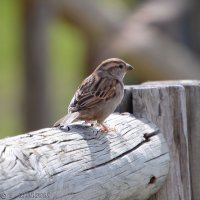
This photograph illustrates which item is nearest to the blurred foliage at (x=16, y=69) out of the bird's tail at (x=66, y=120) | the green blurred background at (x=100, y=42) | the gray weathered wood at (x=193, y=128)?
the green blurred background at (x=100, y=42)

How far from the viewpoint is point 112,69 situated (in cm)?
526

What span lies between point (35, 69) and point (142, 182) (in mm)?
7364

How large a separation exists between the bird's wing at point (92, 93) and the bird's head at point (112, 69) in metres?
0.06

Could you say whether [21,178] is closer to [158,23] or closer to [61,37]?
[158,23]

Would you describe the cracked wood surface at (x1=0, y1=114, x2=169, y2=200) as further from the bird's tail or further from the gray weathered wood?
the gray weathered wood

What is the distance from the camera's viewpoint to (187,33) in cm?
1298

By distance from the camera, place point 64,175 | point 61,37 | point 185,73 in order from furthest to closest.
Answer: point 61,37 → point 185,73 → point 64,175

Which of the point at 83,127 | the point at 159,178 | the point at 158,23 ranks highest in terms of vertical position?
the point at 158,23

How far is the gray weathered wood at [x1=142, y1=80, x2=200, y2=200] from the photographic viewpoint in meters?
4.41

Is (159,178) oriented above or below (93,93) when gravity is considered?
below

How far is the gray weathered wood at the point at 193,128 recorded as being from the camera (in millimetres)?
4410

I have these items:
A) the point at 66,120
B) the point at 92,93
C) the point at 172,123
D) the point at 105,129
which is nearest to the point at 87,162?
the point at 105,129

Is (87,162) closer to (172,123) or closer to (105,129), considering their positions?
(105,129)

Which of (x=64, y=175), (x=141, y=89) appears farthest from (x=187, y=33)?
(x=64, y=175)
